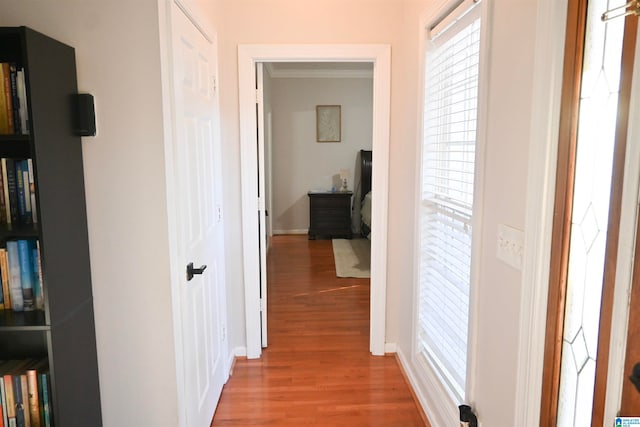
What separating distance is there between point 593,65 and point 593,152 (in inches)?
8.5

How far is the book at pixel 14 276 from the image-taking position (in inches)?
53.4

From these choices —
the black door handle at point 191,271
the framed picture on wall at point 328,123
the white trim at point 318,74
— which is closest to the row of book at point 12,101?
the black door handle at point 191,271

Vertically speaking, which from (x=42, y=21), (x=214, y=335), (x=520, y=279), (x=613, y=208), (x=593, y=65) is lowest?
(x=214, y=335)

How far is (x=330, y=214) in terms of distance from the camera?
6555 millimetres

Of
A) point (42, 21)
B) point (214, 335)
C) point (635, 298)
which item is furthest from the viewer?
point (214, 335)

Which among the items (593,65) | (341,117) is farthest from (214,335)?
(341,117)

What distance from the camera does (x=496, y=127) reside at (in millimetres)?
1473

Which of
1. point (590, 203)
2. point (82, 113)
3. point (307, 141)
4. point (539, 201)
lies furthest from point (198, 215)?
point (307, 141)

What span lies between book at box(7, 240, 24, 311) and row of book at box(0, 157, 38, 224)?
0.28ft

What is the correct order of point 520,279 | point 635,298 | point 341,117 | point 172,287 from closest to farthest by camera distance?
point 635,298, point 520,279, point 172,287, point 341,117

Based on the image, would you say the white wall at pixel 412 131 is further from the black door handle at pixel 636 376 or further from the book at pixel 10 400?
the book at pixel 10 400

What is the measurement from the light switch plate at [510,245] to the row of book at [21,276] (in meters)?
1.54

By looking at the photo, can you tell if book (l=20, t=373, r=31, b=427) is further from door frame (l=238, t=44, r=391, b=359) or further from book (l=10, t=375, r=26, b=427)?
door frame (l=238, t=44, r=391, b=359)

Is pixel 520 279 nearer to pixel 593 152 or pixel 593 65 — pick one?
pixel 593 152
